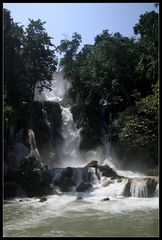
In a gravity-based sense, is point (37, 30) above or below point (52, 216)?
above

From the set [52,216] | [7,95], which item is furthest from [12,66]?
[52,216]

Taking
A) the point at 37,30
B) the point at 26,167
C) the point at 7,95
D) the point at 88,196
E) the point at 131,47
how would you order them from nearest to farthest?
1. the point at 88,196
2. the point at 26,167
3. the point at 7,95
4. the point at 37,30
5. the point at 131,47

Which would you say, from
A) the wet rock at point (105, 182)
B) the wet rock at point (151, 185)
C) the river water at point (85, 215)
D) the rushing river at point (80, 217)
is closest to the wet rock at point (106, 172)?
the wet rock at point (105, 182)

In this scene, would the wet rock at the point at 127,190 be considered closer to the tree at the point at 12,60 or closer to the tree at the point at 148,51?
the tree at the point at 148,51

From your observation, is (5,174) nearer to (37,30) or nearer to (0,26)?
(37,30)

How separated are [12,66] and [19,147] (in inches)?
297

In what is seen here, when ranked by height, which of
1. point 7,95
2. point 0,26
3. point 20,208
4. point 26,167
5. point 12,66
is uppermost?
point 12,66

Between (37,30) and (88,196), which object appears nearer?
(88,196)

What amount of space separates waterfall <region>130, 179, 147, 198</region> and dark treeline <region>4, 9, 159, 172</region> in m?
7.66

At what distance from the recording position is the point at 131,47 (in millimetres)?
38281

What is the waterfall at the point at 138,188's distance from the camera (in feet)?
72.8

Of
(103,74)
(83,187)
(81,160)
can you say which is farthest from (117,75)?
(83,187)

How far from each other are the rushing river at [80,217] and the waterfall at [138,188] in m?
0.60

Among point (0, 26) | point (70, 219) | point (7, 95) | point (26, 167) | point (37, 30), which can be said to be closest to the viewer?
point (0, 26)
